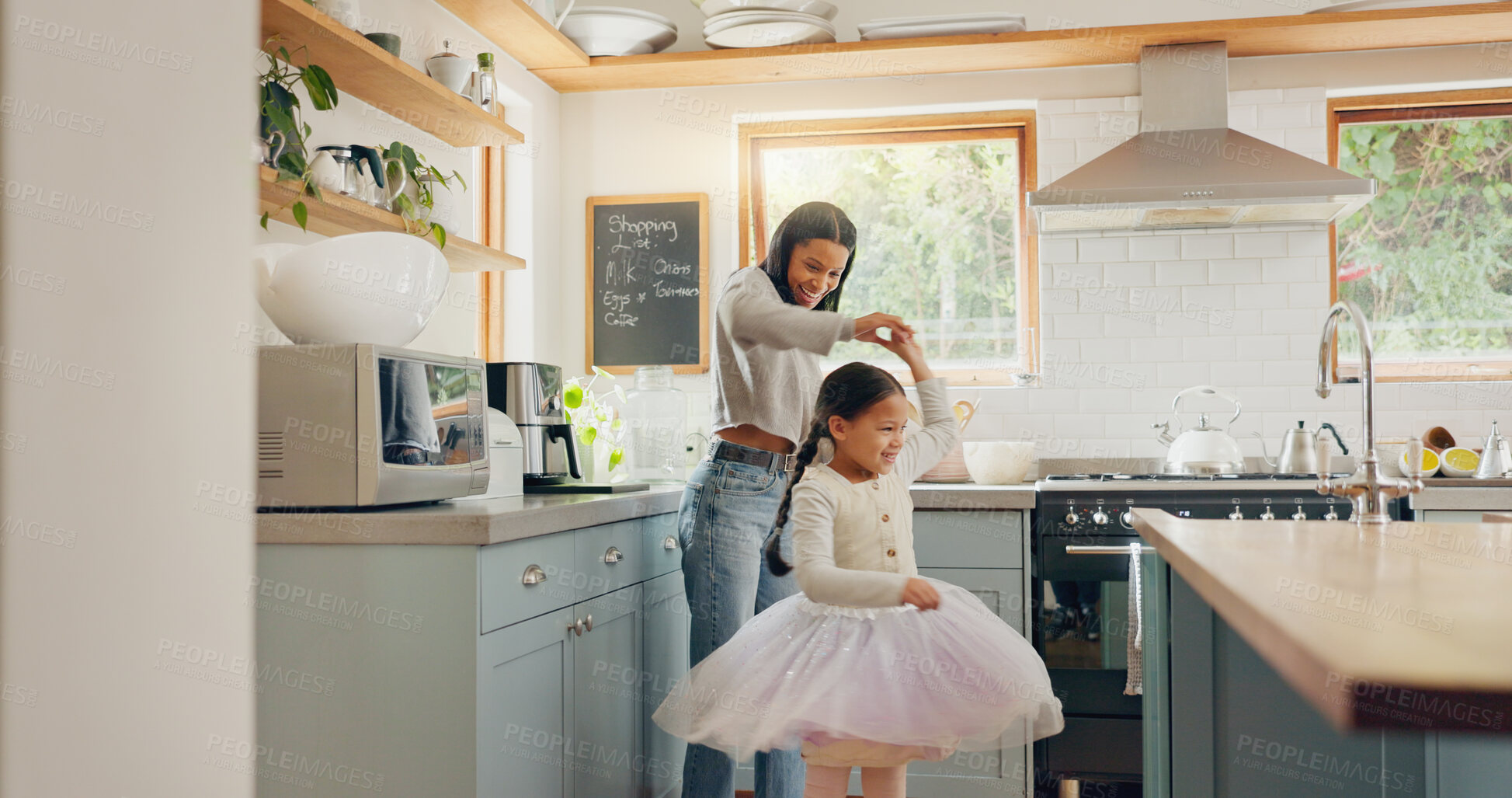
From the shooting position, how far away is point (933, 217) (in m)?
3.72

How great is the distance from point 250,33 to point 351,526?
0.91 meters

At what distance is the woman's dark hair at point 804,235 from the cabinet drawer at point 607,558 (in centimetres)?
58

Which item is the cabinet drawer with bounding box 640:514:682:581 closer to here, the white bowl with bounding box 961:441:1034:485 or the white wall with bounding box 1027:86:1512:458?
the white bowl with bounding box 961:441:1034:485

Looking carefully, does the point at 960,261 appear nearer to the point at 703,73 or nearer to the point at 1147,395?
the point at 1147,395

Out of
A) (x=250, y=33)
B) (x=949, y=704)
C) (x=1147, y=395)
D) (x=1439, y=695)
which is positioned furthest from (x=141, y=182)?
(x=1147, y=395)

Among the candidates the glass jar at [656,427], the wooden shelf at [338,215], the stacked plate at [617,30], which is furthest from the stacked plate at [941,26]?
the wooden shelf at [338,215]

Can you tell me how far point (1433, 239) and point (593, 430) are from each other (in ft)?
8.83

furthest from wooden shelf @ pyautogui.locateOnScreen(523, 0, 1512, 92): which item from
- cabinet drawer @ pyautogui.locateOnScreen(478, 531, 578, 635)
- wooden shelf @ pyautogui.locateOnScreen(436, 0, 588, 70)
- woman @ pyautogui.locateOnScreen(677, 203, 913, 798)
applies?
cabinet drawer @ pyautogui.locateOnScreen(478, 531, 578, 635)

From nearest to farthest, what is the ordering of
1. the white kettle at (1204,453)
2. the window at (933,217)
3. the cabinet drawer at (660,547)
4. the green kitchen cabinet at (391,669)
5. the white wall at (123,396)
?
the white wall at (123,396) → the green kitchen cabinet at (391,669) → the cabinet drawer at (660,547) → the white kettle at (1204,453) → the window at (933,217)

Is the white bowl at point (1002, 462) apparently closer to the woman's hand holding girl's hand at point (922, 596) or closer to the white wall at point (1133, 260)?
the white wall at point (1133, 260)

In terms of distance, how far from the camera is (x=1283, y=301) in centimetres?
346

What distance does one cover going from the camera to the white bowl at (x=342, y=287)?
180 cm

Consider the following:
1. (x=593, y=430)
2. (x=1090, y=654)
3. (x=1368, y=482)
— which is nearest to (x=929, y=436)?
(x=1368, y=482)

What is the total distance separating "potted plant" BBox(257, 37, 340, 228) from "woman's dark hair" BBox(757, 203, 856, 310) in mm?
859
